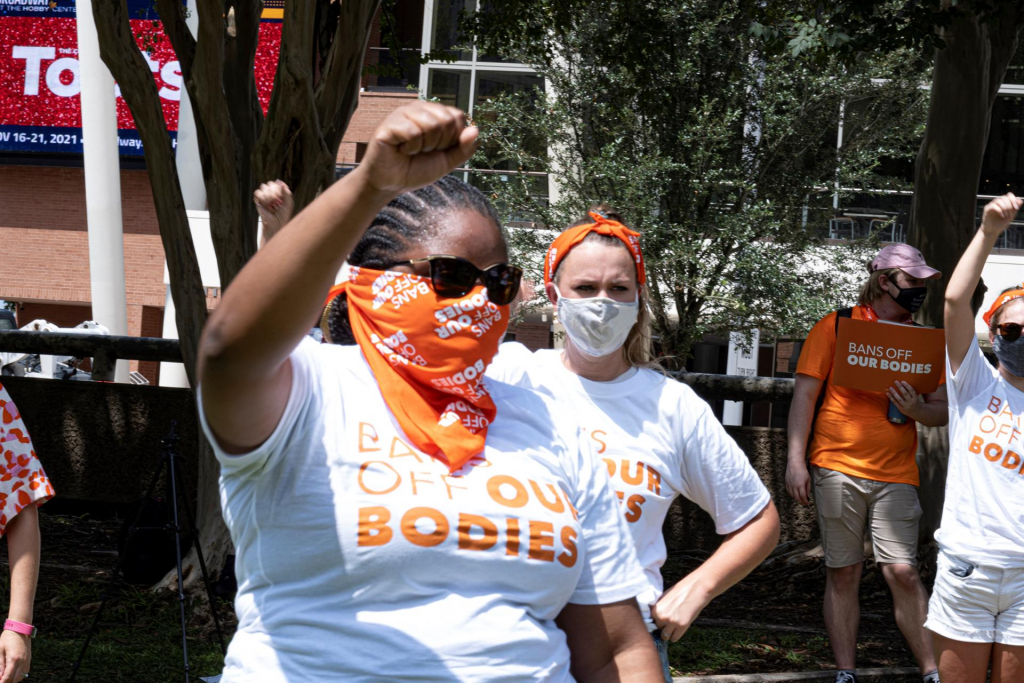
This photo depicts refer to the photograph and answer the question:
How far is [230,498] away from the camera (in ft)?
5.63

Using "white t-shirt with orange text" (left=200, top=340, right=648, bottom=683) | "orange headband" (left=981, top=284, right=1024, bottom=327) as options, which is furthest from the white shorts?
"white t-shirt with orange text" (left=200, top=340, right=648, bottom=683)

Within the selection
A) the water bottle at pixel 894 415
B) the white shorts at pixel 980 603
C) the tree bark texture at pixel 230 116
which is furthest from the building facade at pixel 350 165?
the white shorts at pixel 980 603

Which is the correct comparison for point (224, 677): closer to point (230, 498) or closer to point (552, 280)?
point (230, 498)

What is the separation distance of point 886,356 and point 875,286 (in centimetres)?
42

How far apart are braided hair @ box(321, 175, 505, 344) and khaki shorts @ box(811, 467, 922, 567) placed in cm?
407

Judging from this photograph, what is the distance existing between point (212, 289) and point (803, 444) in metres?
22.0

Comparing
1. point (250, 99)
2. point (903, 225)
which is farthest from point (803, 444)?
point (903, 225)

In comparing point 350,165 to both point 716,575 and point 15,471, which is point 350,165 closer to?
point 15,471

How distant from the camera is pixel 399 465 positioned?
5.65 feet

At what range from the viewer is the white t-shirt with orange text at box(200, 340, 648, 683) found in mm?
1648

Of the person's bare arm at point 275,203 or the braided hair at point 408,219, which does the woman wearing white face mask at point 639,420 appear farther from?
the braided hair at point 408,219

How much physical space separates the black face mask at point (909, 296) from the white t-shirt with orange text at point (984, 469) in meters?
1.28

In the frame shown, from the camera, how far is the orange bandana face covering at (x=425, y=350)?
1794mm

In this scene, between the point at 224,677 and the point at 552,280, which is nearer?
the point at 224,677
